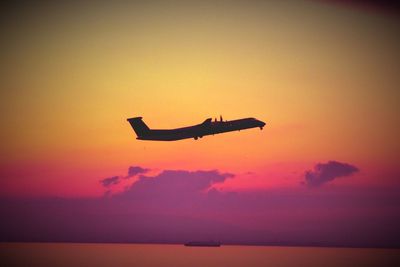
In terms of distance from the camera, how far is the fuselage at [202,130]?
109 meters

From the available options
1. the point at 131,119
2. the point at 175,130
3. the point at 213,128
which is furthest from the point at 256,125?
the point at 131,119

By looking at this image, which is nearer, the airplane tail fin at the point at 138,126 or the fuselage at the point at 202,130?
the fuselage at the point at 202,130

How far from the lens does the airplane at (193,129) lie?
109m

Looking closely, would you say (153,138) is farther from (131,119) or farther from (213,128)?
(213,128)

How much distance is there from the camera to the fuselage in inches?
4279

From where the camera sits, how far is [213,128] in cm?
10925

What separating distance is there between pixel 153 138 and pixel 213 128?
14.8m

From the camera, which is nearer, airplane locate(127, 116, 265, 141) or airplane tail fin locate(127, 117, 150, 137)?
airplane locate(127, 116, 265, 141)

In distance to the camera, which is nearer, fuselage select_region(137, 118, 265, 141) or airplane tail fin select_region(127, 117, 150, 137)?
fuselage select_region(137, 118, 265, 141)

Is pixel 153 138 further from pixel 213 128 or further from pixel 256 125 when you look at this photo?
pixel 256 125

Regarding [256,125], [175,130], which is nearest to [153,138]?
[175,130]

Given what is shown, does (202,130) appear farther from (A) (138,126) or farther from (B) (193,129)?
(A) (138,126)

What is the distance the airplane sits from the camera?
10875 cm

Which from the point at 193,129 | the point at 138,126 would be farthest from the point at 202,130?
the point at 138,126
